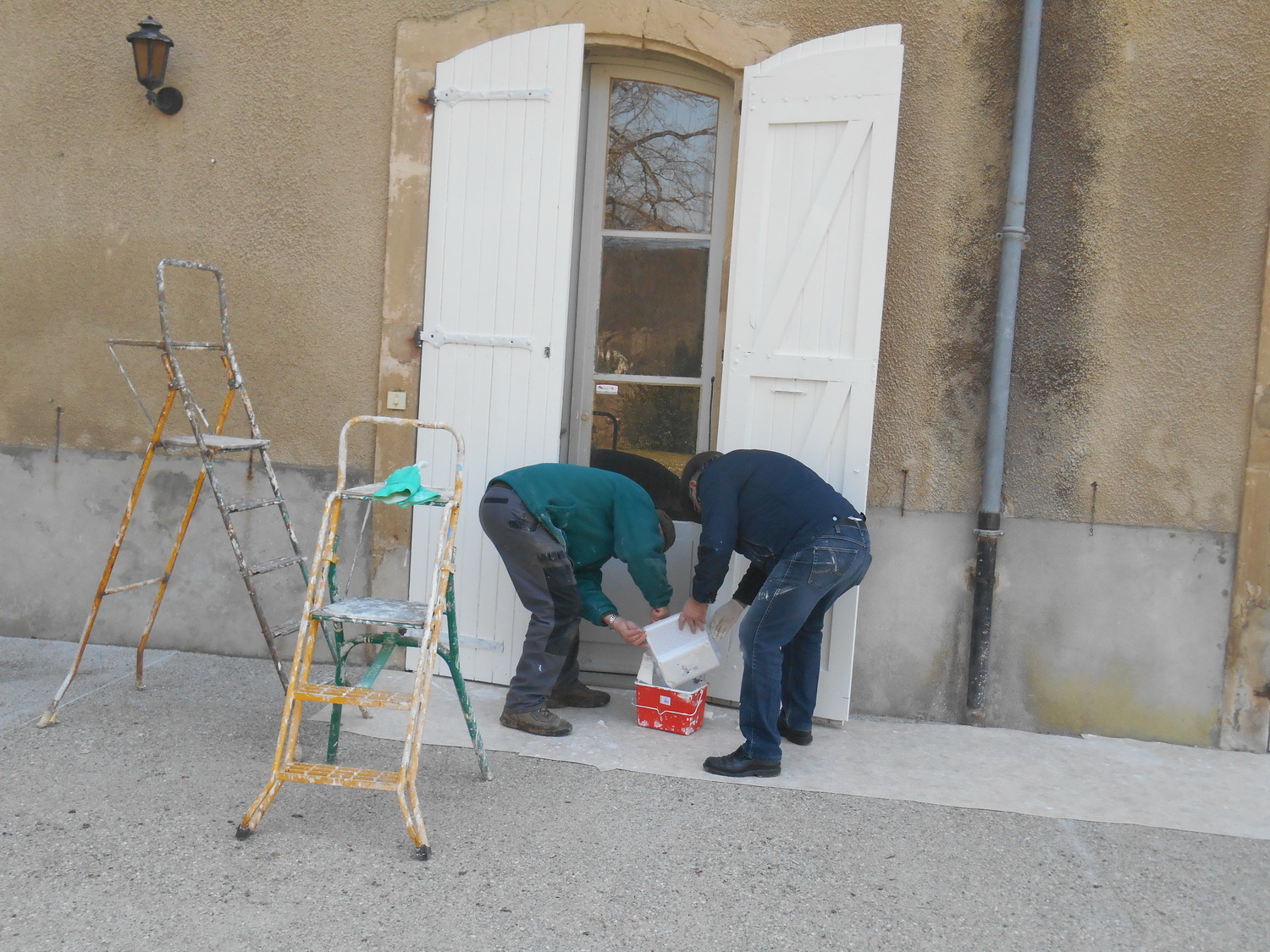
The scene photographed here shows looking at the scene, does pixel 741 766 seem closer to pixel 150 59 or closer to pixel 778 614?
pixel 778 614

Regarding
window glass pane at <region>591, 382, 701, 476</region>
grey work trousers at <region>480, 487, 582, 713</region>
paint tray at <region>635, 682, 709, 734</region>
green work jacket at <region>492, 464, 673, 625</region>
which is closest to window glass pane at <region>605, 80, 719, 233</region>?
window glass pane at <region>591, 382, 701, 476</region>

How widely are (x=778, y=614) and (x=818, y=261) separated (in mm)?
1530

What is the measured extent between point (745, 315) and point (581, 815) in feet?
7.11

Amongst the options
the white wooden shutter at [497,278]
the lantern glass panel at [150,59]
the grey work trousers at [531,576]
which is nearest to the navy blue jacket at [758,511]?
the grey work trousers at [531,576]

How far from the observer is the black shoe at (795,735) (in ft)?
13.5

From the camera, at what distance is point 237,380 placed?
3.93 meters

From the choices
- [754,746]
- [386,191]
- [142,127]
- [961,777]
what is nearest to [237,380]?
[386,191]

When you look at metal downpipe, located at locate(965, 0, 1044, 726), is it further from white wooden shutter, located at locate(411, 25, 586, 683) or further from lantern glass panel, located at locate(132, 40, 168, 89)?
lantern glass panel, located at locate(132, 40, 168, 89)

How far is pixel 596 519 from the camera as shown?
13.4 feet

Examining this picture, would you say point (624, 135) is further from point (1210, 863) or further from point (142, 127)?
point (1210, 863)

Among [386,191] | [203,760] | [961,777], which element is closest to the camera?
[203,760]

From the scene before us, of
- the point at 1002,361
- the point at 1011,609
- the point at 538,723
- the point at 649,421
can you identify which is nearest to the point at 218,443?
the point at 538,723

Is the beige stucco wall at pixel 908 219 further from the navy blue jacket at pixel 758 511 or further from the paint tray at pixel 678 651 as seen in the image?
the paint tray at pixel 678 651

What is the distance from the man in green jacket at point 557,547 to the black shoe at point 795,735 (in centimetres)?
68
